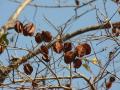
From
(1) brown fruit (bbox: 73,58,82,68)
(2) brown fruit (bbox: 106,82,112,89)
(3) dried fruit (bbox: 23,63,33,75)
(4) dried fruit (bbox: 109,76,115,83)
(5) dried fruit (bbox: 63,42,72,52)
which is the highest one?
(5) dried fruit (bbox: 63,42,72,52)

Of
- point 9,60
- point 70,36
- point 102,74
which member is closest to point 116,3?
point 70,36

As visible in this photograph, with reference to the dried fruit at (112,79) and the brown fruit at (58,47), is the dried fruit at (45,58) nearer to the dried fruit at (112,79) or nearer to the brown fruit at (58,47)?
the brown fruit at (58,47)

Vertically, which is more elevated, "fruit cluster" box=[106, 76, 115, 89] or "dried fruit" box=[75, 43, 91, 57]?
"dried fruit" box=[75, 43, 91, 57]

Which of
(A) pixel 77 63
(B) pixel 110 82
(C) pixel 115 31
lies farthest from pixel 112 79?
(A) pixel 77 63

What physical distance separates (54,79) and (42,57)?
0.29m

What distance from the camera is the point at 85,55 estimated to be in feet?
12.7

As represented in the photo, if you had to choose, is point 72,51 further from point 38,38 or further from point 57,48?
point 38,38

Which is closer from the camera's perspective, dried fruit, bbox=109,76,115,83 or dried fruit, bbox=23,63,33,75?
dried fruit, bbox=23,63,33,75

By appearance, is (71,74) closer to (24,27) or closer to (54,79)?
(54,79)

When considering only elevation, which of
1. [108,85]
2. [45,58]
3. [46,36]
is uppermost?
[46,36]

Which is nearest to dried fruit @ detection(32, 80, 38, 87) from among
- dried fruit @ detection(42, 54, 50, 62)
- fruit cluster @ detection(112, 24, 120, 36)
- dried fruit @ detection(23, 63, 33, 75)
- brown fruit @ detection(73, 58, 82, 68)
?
dried fruit @ detection(23, 63, 33, 75)

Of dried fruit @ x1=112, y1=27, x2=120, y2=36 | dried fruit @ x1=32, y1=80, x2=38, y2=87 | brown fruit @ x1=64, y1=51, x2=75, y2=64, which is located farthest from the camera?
dried fruit @ x1=112, y1=27, x2=120, y2=36

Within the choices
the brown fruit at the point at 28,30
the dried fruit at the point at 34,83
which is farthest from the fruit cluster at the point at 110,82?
the brown fruit at the point at 28,30

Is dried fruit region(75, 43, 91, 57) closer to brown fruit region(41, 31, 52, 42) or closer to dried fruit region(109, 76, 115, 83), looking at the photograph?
brown fruit region(41, 31, 52, 42)
